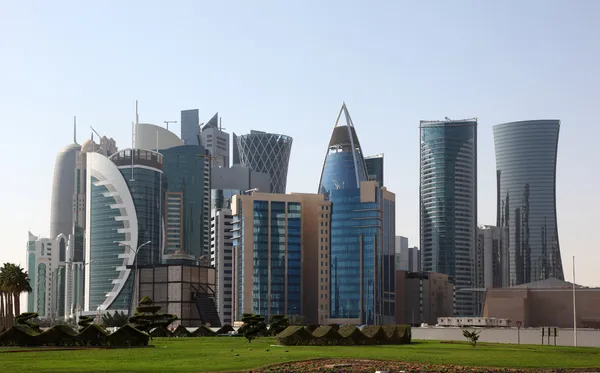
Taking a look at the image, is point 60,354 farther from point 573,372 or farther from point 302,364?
point 573,372

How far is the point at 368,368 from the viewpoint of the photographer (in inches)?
2375

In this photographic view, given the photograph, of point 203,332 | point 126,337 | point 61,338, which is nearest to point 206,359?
point 126,337

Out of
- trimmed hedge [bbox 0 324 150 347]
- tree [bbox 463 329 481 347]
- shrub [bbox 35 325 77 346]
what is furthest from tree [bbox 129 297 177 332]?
tree [bbox 463 329 481 347]

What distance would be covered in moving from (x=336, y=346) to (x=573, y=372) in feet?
124

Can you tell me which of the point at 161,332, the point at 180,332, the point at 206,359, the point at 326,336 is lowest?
the point at 180,332

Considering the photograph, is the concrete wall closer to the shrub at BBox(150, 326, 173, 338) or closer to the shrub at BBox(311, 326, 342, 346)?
the shrub at BBox(311, 326, 342, 346)

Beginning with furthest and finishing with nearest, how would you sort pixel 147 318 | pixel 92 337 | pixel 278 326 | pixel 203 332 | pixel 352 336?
pixel 203 332, pixel 278 326, pixel 147 318, pixel 352 336, pixel 92 337

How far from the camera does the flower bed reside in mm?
58253

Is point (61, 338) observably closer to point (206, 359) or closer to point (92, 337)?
point (92, 337)

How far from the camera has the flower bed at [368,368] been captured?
2293 inches

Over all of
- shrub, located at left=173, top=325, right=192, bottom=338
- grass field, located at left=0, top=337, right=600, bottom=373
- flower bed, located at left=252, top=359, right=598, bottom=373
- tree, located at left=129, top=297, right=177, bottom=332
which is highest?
flower bed, located at left=252, top=359, right=598, bottom=373

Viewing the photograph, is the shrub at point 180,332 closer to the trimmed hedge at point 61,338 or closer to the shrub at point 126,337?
the shrub at point 126,337

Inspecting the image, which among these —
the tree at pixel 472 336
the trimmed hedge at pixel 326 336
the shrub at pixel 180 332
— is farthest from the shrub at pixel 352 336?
the shrub at pixel 180 332

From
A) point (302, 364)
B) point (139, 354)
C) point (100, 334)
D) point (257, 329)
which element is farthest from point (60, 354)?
point (257, 329)
